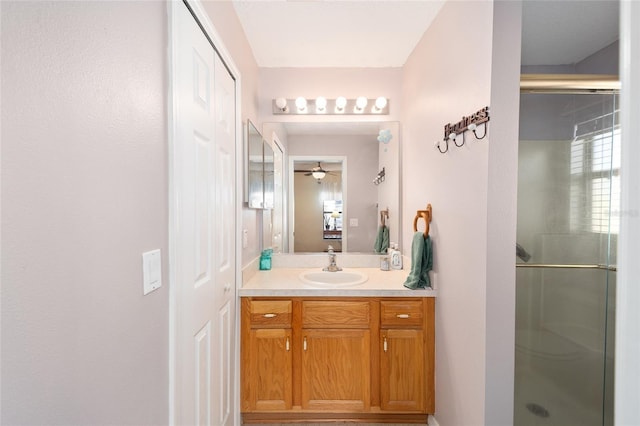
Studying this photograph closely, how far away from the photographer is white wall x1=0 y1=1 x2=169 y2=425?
0.49 meters

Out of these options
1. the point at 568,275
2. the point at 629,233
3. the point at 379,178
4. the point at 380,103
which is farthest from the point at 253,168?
the point at 568,275

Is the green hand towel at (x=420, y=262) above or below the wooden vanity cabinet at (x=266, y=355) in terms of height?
above

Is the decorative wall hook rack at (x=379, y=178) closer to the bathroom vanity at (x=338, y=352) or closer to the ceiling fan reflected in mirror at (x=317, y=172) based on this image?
the ceiling fan reflected in mirror at (x=317, y=172)

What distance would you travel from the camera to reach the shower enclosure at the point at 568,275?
5.41ft

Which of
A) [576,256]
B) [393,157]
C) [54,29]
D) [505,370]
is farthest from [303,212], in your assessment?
[54,29]

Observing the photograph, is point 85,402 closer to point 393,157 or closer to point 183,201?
point 183,201

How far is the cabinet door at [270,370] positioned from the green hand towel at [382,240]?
1047 millimetres

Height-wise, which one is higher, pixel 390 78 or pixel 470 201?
pixel 390 78

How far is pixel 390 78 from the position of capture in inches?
97.9

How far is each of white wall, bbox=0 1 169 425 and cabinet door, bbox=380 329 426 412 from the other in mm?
1389

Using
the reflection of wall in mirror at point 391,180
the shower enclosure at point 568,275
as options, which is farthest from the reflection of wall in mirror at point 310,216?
the shower enclosure at point 568,275

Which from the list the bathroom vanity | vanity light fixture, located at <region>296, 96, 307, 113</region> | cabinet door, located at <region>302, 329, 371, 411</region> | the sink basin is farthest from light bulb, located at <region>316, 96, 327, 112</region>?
cabinet door, located at <region>302, 329, 371, 411</region>

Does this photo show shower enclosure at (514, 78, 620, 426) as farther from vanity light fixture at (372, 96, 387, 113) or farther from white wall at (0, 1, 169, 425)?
white wall at (0, 1, 169, 425)

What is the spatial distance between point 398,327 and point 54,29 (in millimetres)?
1999
